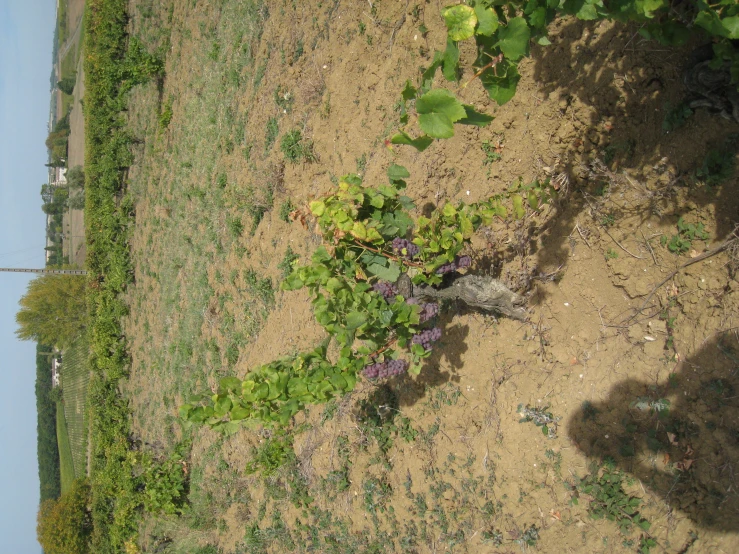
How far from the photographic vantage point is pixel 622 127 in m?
3.32

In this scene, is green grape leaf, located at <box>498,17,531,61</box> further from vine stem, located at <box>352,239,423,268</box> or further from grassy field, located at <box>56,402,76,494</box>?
grassy field, located at <box>56,402,76,494</box>

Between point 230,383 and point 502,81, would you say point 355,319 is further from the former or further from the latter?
point 502,81

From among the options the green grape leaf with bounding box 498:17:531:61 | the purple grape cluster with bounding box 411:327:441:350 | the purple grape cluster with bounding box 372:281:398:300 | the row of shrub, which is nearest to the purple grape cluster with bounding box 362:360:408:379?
the purple grape cluster with bounding box 411:327:441:350

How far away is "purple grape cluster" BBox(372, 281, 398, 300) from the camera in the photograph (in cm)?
341

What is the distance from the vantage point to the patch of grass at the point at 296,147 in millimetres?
5844

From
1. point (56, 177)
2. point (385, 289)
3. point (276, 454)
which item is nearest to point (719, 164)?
point (385, 289)

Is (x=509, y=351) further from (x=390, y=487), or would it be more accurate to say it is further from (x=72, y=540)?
(x=72, y=540)

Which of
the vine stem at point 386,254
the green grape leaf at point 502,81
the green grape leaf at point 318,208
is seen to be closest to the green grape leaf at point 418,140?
the green grape leaf at point 502,81

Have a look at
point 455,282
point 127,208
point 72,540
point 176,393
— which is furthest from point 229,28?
point 72,540

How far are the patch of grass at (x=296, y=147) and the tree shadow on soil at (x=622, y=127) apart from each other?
112 inches

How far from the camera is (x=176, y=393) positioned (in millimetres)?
7953

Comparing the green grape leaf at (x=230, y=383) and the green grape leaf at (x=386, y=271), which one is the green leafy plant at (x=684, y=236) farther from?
the green grape leaf at (x=230, y=383)

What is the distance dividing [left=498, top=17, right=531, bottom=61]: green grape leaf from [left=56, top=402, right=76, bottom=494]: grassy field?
27793 mm

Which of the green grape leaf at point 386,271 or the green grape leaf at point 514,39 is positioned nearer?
the green grape leaf at point 514,39
